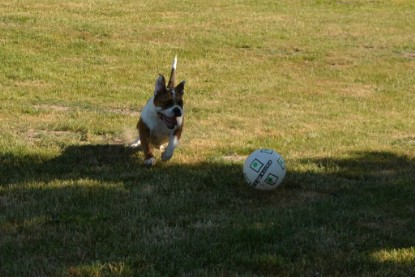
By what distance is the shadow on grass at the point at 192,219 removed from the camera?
17.9ft

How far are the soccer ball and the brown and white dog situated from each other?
60.8 inches

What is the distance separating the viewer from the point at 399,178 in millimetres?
8805

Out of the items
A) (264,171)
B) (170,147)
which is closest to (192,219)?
(264,171)

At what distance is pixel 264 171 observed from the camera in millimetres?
7715

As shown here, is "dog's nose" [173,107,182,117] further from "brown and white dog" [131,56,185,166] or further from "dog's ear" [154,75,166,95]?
"dog's ear" [154,75,166,95]

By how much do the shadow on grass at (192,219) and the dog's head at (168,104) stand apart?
60cm

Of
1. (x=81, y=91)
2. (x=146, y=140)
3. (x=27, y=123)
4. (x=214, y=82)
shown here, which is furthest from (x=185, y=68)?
(x=146, y=140)

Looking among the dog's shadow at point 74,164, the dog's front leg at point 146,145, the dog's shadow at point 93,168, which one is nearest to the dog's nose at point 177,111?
the dog's front leg at point 146,145

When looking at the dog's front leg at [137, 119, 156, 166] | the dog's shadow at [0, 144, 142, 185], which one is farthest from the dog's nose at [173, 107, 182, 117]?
the dog's shadow at [0, 144, 142, 185]

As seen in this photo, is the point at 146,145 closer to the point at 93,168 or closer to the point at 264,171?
the point at 93,168

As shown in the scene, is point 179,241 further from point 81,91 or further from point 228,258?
point 81,91

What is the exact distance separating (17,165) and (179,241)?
3.53m

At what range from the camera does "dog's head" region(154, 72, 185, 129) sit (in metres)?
9.05

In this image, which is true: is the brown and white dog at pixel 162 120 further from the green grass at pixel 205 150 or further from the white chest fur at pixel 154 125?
the green grass at pixel 205 150
